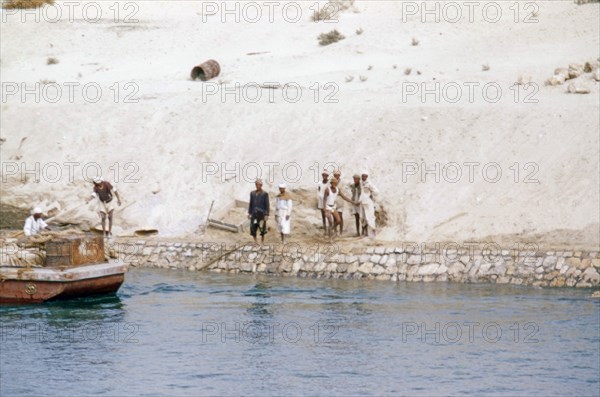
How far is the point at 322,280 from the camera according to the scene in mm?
28422

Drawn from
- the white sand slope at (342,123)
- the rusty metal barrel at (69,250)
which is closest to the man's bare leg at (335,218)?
the white sand slope at (342,123)

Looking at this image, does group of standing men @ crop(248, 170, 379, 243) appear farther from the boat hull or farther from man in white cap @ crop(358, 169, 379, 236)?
the boat hull

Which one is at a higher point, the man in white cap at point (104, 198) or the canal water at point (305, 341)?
the man in white cap at point (104, 198)

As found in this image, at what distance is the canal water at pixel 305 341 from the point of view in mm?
20281

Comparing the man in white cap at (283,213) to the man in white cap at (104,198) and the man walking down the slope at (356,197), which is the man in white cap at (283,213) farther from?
the man in white cap at (104,198)

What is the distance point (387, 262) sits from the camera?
2830 cm

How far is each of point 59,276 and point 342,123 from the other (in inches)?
453

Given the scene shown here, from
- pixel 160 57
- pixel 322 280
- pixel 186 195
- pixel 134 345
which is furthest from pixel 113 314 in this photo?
pixel 160 57

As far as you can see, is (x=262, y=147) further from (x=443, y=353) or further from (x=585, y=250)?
(x=443, y=353)

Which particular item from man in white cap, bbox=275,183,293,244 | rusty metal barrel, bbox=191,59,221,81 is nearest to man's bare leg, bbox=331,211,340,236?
man in white cap, bbox=275,183,293,244

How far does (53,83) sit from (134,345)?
19724mm

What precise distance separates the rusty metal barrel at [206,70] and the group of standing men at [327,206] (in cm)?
1070

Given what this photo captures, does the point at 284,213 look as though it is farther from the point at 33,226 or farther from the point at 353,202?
→ the point at 33,226

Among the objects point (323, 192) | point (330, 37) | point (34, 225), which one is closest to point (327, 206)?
point (323, 192)
